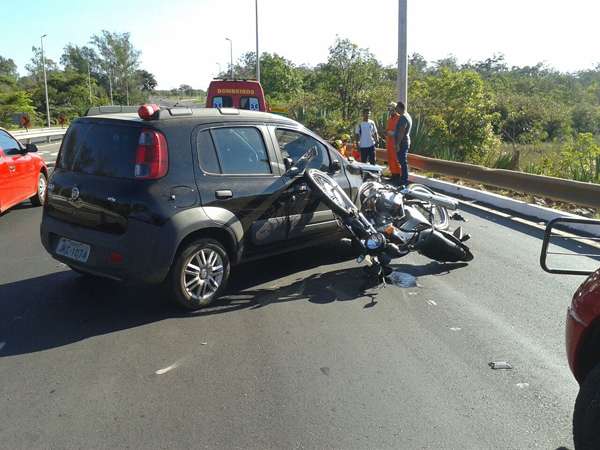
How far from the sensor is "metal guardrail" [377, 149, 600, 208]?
377 inches

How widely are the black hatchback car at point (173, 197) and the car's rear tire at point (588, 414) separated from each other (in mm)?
3290

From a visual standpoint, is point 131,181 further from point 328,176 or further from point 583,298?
point 583,298

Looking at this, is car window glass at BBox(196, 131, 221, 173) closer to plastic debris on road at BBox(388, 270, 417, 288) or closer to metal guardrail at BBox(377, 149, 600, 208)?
plastic debris on road at BBox(388, 270, 417, 288)

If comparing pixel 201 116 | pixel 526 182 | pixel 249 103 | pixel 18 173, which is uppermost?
pixel 249 103

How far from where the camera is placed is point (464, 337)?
473cm

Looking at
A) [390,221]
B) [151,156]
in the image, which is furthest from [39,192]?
[390,221]

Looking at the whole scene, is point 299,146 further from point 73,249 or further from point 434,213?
point 73,249

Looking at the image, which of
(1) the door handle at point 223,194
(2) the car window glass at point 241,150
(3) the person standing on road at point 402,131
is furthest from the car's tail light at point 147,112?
(3) the person standing on road at point 402,131

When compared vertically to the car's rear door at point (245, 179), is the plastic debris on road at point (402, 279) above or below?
below

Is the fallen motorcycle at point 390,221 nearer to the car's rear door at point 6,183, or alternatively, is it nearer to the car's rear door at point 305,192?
the car's rear door at point 305,192

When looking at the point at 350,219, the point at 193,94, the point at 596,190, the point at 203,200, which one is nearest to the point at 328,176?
the point at 350,219

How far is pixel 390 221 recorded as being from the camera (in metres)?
6.57

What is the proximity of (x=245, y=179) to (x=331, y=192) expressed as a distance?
0.97 metres

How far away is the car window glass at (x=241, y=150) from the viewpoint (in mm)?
5477
